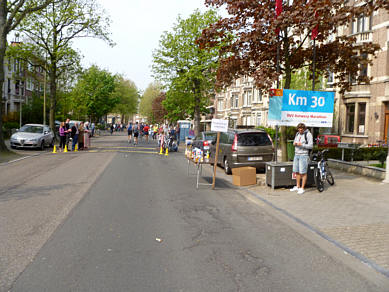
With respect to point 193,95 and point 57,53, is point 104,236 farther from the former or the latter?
point 193,95

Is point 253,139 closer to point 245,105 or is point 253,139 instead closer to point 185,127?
point 185,127

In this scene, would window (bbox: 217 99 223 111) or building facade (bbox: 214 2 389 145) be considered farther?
window (bbox: 217 99 223 111)

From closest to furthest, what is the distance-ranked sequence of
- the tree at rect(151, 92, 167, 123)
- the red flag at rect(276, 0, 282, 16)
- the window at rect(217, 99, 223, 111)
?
the red flag at rect(276, 0, 282, 16), the window at rect(217, 99, 223, 111), the tree at rect(151, 92, 167, 123)

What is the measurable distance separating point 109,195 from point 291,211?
162 inches

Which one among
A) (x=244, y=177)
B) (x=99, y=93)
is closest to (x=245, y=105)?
(x=99, y=93)

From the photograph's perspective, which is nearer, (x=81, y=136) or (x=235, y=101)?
(x=81, y=136)

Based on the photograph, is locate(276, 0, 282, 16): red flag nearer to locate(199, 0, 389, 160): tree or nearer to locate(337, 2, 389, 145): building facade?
locate(199, 0, 389, 160): tree

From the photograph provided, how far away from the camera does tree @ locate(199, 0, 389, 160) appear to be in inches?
417

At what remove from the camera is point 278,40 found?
39.2 ft

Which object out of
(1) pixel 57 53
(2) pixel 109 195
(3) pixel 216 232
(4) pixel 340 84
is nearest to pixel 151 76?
(1) pixel 57 53

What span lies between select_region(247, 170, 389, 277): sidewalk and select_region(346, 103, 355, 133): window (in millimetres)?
19034

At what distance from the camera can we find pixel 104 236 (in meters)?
5.75

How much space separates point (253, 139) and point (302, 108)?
283 centimetres

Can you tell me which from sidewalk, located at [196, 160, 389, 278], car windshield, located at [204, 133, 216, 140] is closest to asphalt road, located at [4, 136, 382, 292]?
sidewalk, located at [196, 160, 389, 278]
